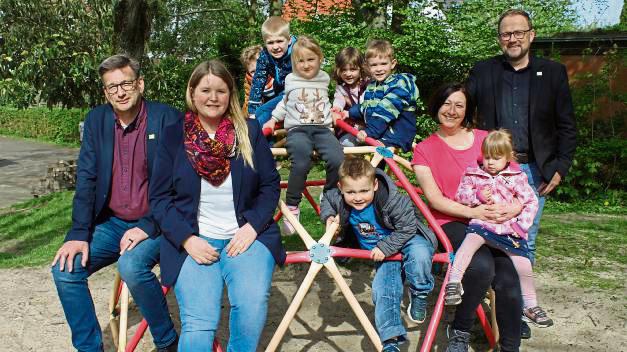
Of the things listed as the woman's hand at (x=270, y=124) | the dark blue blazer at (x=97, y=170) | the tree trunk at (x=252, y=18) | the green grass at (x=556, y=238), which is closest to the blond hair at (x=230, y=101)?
the dark blue blazer at (x=97, y=170)

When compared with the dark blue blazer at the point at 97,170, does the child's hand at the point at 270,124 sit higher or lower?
higher

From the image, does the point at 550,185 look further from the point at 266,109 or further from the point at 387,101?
the point at 266,109

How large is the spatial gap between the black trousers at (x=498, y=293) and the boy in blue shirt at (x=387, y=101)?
3.48 feet

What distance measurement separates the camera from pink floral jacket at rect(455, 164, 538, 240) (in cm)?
287

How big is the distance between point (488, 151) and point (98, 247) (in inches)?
79.0

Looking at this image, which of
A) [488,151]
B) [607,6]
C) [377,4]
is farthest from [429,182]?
[607,6]

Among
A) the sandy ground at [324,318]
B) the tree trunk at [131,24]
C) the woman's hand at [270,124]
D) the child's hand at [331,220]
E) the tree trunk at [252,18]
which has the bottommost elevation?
the sandy ground at [324,318]

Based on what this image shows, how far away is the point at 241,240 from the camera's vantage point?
2.63m

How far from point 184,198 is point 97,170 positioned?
57 cm

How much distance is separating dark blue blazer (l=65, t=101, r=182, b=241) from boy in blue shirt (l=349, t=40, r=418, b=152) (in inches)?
49.1

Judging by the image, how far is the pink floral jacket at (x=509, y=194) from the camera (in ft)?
9.43

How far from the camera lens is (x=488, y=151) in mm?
2859

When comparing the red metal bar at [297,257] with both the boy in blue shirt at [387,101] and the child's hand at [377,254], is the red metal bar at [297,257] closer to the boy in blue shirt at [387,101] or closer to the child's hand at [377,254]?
the child's hand at [377,254]

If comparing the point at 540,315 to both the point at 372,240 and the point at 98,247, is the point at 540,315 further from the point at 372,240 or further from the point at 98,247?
the point at 98,247
